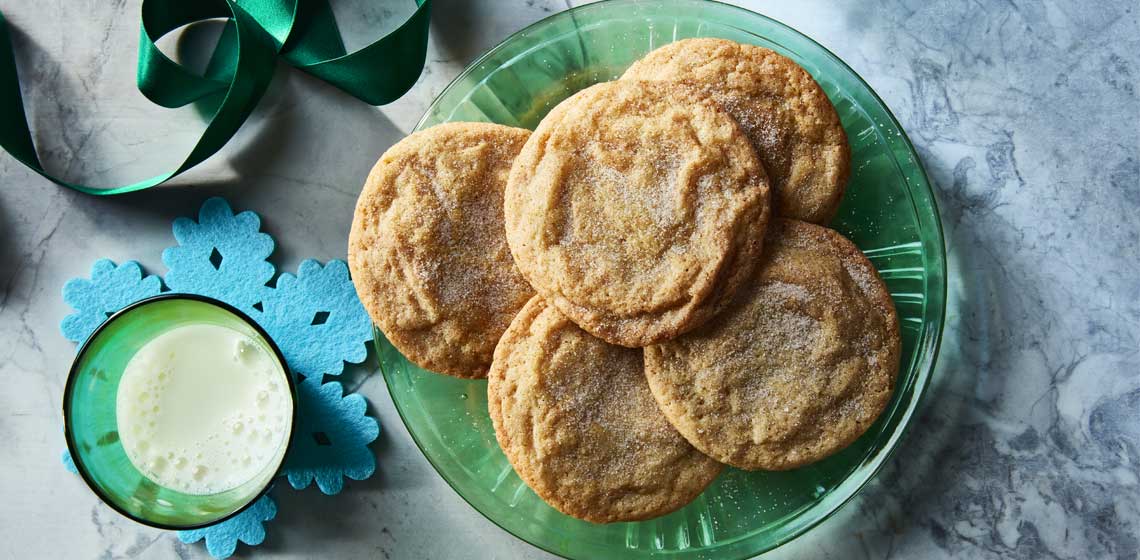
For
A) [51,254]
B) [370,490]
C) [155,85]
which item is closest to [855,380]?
[370,490]

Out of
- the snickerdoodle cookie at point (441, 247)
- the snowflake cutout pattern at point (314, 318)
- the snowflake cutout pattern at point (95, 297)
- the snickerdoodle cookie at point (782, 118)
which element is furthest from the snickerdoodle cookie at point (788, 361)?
the snowflake cutout pattern at point (95, 297)

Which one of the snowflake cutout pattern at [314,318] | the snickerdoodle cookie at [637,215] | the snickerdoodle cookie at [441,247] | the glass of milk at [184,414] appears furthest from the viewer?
the snowflake cutout pattern at [314,318]

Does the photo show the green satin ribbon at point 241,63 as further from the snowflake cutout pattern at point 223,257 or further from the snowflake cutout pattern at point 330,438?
the snowflake cutout pattern at point 330,438

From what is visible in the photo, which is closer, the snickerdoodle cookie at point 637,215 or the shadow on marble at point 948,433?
the snickerdoodle cookie at point 637,215

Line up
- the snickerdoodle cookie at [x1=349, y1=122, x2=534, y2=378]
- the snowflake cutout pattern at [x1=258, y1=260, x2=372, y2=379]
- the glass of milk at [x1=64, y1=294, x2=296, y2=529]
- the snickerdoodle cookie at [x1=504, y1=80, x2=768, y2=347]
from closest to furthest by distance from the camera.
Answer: the snickerdoodle cookie at [x1=504, y1=80, x2=768, y2=347]
the snickerdoodle cookie at [x1=349, y1=122, x2=534, y2=378]
the glass of milk at [x1=64, y1=294, x2=296, y2=529]
the snowflake cutout pattern at [x1=258, y1=260, x2=372, y2=379]

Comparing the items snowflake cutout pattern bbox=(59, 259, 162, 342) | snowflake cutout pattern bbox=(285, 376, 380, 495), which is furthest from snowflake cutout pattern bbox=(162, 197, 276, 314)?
snowflake cutout pattern bbox=(285, 376, 380, 495)

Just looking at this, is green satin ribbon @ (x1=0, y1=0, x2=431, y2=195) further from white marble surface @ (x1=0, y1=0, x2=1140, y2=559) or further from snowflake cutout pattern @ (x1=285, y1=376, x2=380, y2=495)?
snowflake cutout pattern @ (x1=285, y1=376, x2=380, y2=495)

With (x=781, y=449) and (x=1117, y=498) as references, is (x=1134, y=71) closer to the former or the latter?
(x=1117, y=498)
